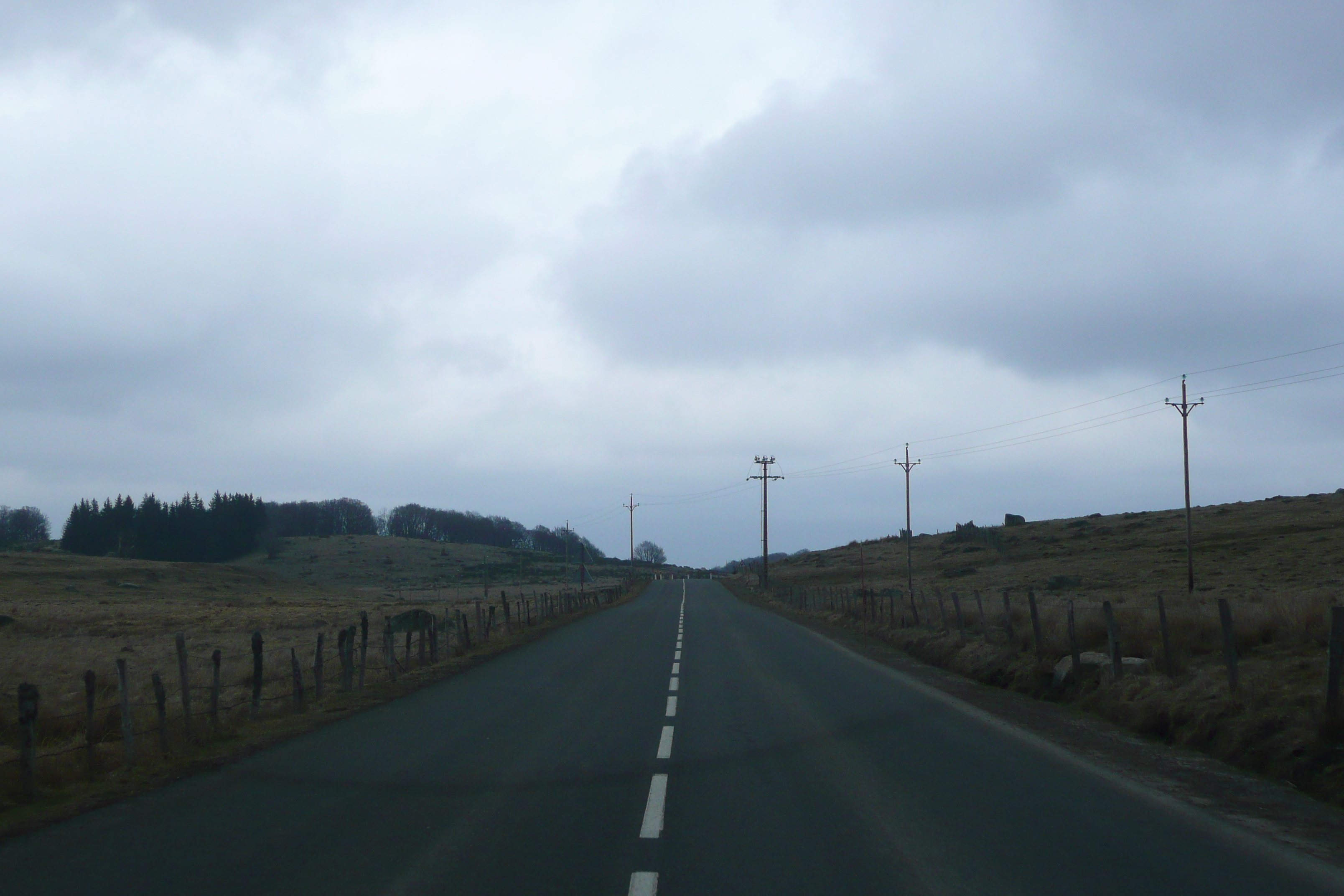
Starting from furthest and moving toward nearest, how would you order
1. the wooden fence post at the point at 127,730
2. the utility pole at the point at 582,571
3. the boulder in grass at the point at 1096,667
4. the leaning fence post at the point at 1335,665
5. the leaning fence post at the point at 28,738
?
1. the utility pole at the point at 582,571
2. the boulder in grass at the point at 1096,667
3. the wooden fence post at the point at 127,730
4. the leaning fence post at the point at 1335,665
5. the leaning fence post at the point at 28,738

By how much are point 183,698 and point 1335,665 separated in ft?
43.7

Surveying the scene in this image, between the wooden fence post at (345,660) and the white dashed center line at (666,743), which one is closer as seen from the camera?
the white dashed center line at (666,743)

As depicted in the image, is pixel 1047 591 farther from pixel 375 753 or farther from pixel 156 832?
pixel 156 832

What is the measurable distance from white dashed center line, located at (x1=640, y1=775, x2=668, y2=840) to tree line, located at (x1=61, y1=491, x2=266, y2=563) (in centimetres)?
14490

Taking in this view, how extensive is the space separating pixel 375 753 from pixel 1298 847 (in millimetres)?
8797

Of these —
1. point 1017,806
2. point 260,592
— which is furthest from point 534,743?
point 260,592

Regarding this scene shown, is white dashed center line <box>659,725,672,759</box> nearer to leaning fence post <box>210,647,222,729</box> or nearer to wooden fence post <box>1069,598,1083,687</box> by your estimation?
leaning fence post <box>210,647,222,729</box>

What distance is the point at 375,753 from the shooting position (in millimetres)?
10398

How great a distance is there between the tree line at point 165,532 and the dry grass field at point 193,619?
6692 mm

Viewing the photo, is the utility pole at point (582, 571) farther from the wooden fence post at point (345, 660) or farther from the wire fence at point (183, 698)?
the wooden fence post at point (345, 660)

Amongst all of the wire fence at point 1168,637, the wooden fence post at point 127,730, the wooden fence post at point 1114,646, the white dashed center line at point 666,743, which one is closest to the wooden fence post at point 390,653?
the wooden fence post at point 127,730

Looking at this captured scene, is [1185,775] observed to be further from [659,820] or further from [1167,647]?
[659,820]

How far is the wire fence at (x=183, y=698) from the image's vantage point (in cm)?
966

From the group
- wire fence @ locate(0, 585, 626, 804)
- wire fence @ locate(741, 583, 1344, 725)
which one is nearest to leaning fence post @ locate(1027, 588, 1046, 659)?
wire fence @ locate(741, 583, 1344, 725)
